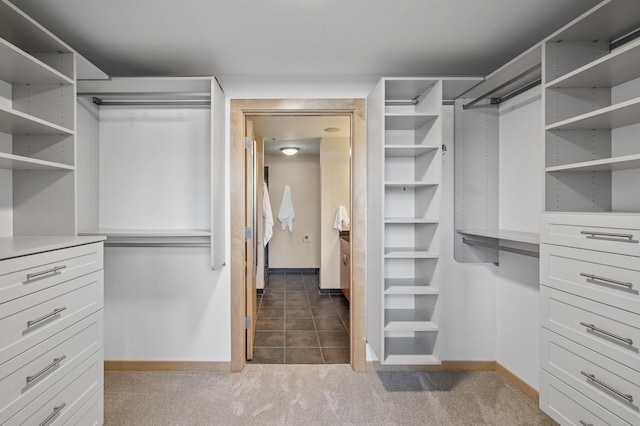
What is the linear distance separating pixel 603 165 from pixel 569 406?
108 cm

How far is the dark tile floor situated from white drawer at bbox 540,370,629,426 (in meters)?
1.49

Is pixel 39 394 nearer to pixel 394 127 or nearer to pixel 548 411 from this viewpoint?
pixel 548 411

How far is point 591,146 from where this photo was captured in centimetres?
160

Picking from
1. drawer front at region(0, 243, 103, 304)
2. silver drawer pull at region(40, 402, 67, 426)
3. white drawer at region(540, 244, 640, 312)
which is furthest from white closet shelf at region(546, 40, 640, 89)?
silver drawer pull at region(40, 402, 67, 426)

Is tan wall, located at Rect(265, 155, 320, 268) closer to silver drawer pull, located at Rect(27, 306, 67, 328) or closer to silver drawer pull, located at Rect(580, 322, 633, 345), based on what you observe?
silver drawer pull, located at Rect(27, 306, 67, 328)

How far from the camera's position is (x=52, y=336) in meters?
1.28

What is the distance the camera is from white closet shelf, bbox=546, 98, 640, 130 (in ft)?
4.04

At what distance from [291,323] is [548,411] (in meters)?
2.57

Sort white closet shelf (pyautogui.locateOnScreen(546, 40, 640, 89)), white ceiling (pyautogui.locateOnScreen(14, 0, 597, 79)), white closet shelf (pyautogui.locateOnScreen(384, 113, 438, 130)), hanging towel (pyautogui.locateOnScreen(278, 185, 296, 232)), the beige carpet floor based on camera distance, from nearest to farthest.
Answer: white closet shelf (pyautogui.locateOnScreen(546, 40, 640, 89)) → white ceiling (pyautogui.locateOnScreen(14, 0, 597, 79)) → the beige carpet floor → white closet shelf (pyautogui.locateOnScreen(384, 113, 438, 130)) → hanging towel (pyautogui.locateOnScreen(278, 185, 296, 232))

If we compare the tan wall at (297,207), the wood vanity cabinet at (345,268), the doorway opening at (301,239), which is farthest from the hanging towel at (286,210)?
the wood vanity cabinet at (345,268)

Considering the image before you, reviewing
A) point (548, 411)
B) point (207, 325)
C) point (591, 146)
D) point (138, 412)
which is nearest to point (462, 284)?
point (548, 411)

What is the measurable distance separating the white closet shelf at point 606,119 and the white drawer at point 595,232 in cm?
43

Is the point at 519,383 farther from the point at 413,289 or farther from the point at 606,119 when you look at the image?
the point at 606,119

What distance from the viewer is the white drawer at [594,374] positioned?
1.14m
